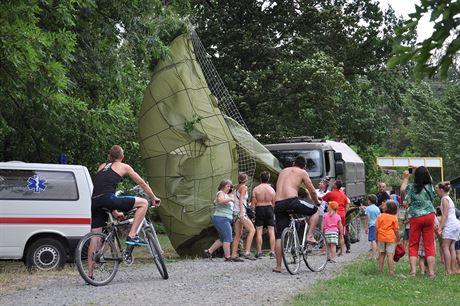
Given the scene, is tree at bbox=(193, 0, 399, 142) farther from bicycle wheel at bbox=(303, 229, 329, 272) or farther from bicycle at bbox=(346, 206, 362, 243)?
bicycle wheel at bbox=(303, 229, 329, 272)

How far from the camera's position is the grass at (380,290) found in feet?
29.2

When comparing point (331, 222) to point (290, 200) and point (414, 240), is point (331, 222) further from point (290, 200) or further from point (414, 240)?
point (290, 200)

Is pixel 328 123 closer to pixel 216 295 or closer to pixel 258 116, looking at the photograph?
pixel 258 116

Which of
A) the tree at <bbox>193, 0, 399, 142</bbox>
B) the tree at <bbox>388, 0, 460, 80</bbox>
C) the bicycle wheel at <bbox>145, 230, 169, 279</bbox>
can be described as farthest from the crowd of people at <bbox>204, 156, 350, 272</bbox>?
the tree at <bbox>193, 0, 399, 142</bbox>

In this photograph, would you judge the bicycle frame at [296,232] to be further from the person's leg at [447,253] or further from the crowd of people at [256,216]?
the person's leg at [447,253]

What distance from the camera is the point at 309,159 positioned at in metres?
21.2

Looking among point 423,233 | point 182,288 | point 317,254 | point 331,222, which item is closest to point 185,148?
point 331,222

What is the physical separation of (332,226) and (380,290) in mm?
5191

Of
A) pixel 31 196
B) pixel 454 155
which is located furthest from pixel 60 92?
pixel 454 155

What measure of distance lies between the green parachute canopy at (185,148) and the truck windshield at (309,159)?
12.5 feet

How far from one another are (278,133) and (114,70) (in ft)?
45.4

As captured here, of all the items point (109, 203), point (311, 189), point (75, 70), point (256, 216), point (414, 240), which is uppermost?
point (75, 70)

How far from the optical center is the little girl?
486 inches

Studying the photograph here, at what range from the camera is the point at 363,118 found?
112 feet
